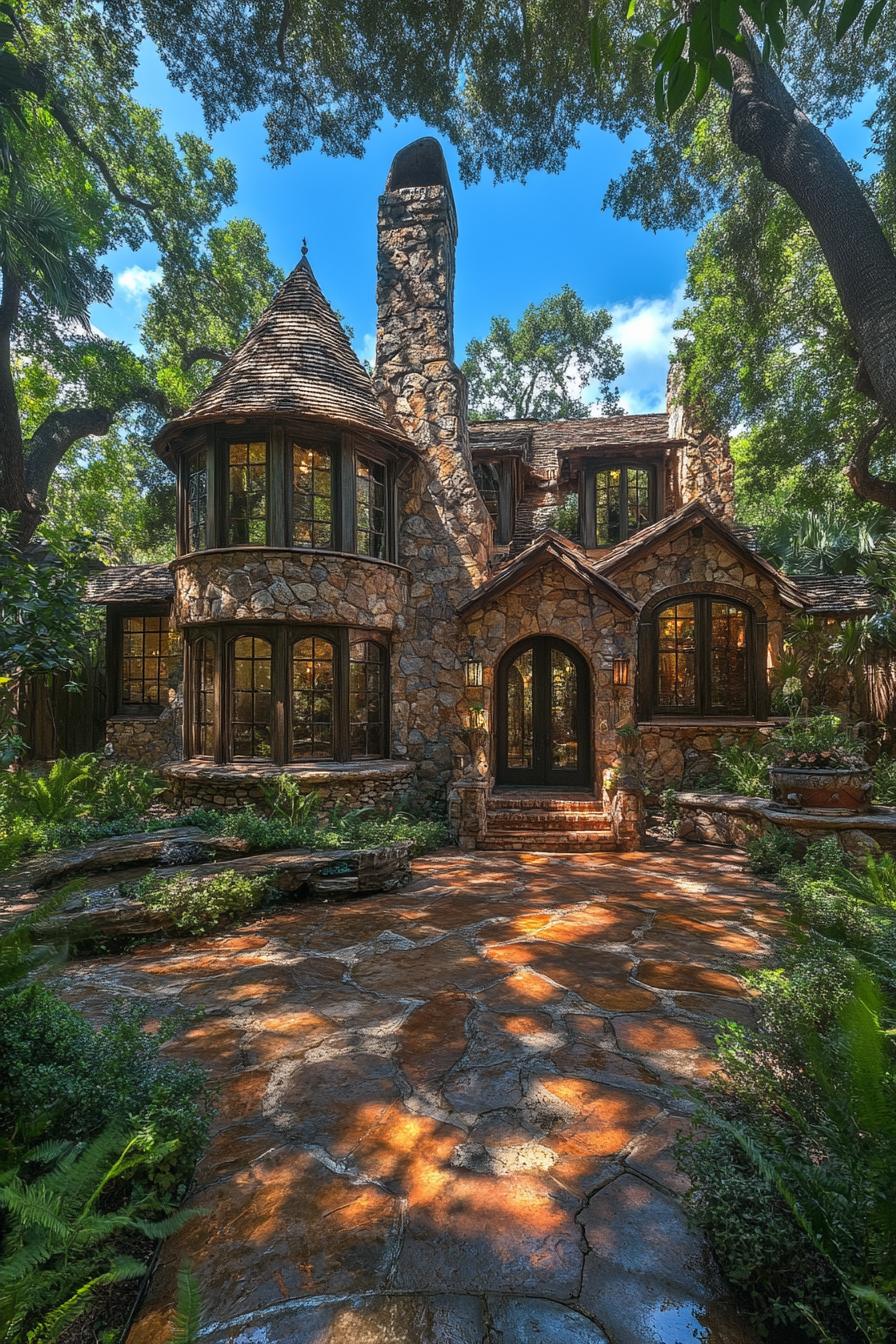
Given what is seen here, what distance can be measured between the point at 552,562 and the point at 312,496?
4.15 m

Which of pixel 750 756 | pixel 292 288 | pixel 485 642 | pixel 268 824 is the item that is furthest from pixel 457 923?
pixel 292 288

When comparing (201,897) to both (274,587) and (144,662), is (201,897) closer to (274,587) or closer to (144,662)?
(274,587)

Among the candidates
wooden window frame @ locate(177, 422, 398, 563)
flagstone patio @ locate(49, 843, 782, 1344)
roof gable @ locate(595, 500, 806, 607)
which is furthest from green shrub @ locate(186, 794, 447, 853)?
roof gable @ locate(595, 500, 806, 607)

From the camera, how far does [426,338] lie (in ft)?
36.9

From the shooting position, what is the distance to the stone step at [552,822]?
8.73 meters

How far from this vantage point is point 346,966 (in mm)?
4633

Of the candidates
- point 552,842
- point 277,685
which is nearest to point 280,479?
point 277,685

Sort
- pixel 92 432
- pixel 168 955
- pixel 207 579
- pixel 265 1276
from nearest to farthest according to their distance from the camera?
pixel 265 1276 < pixel 168 955 < pixel 207 579 < pixel 92 432

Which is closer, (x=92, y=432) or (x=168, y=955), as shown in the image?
(x=168, y=955)

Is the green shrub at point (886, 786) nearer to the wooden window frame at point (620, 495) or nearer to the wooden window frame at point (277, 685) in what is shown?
the wooden window frame at point (620, 495)

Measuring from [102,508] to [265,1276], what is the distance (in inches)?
883

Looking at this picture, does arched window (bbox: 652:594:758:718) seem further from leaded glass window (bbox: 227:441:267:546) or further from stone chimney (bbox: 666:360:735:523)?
leaded glass window (bbox: 227:441:267:546)

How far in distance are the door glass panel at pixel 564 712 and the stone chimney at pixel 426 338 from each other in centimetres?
254

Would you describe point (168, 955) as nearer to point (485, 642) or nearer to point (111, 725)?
point (485, 642)
